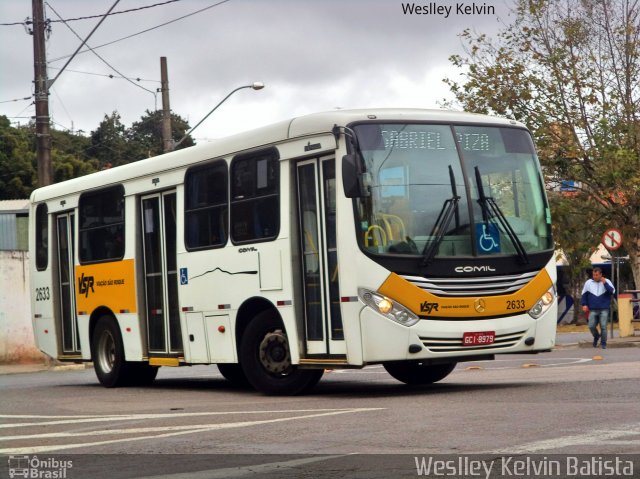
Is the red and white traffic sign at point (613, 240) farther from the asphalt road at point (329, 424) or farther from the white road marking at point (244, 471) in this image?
the white road marking at point (244, 471)

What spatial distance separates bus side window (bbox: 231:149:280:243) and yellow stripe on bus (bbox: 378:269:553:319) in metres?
1.87

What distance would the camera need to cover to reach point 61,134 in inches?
3812

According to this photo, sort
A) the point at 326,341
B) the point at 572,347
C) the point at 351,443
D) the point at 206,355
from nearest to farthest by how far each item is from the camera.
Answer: the point at 351,443 → the point at 326,341 → the point at 206,355 → the point at 572,347

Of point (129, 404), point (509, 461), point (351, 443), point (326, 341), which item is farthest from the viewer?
point (129, 404)

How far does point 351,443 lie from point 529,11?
33.8 m

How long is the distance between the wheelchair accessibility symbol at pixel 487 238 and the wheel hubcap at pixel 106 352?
7.17m

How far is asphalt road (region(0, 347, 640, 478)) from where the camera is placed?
27.5 feet

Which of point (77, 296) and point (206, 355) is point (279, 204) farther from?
point (77, 296)

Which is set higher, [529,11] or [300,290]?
[529,11]

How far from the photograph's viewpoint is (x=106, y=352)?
18.9m

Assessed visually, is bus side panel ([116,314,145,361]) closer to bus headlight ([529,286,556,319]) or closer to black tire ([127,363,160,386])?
black tire ([127,363,160,386])

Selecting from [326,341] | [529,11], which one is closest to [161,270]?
[326,341]

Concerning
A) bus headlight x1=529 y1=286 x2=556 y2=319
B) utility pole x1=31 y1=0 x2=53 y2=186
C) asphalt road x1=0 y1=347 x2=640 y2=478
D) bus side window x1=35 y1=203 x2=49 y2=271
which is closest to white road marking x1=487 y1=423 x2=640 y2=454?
asphalt road x1=0 y1=347 x2=640 y2=478

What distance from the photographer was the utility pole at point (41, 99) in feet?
89.7
